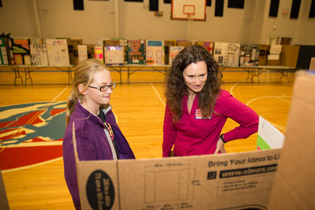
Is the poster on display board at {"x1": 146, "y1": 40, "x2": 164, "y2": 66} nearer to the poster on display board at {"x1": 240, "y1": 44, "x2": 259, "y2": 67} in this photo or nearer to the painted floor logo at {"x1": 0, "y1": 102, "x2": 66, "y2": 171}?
the poster on display board at {"x1": 240, "y1": 44, "x2": 259, "y2": 67}

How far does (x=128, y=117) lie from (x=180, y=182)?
374 cm

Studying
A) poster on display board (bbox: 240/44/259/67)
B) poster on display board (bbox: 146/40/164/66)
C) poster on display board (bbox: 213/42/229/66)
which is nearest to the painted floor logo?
poster on display board (bbox: 146/40/164/66)

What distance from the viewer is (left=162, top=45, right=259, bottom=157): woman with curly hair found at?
133cm

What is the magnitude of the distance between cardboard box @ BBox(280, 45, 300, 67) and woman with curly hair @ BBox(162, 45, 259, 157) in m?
8.96

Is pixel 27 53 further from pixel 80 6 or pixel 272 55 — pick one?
pixel 272 55

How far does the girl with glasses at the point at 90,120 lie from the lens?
3.02 ft

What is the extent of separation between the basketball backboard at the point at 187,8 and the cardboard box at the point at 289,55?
4497 millimetres

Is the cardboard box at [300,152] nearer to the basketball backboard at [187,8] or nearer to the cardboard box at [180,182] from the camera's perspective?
the cardboard box at [180,182]

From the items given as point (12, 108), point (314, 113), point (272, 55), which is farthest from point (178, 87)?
point (272, 55)

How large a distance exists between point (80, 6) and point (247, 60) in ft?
30.7

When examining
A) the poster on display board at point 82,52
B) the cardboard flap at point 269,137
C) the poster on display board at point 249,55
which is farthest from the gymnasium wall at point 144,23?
the cardboard flap at point 269,137

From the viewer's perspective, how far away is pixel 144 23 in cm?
1160

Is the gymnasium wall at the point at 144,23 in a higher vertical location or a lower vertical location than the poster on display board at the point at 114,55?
higher

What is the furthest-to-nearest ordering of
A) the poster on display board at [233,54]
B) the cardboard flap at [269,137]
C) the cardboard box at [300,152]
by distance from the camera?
1. the poster on display board at [233,54]
2. the cardboard flap at [269,137]
3. the cardboard box at [300,152]
